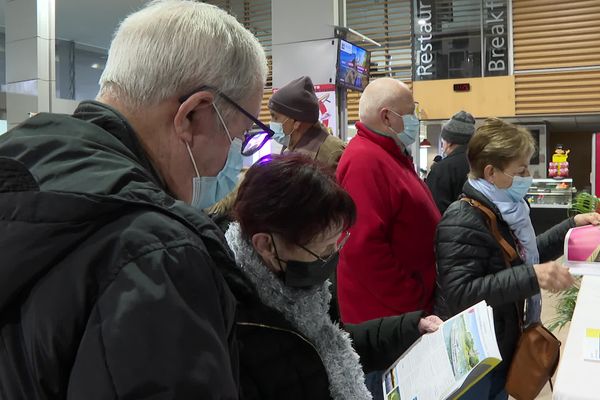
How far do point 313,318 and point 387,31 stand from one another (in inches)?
403

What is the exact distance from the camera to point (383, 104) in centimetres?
263

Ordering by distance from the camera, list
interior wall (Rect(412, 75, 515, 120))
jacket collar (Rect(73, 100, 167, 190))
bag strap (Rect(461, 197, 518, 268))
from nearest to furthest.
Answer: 1. jacket collar (Rect(73, 100, 167, 190))
2. bag strap (Rect(461, 197, 518, 268))
3. interior wall (Rect(412, 75, 515, 120))

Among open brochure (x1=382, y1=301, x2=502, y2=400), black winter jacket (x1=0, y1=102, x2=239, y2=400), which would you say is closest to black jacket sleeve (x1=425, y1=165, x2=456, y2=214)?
open brochure (x1=382, y1=301, x2=502, y2=400)

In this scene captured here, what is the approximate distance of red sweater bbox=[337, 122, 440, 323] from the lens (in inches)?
90.1

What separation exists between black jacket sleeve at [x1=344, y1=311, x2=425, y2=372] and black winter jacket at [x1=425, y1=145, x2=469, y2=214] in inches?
102

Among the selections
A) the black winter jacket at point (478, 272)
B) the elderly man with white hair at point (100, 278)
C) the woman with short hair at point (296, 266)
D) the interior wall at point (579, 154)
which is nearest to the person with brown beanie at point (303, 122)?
the black winter jacket at point (478, 272)

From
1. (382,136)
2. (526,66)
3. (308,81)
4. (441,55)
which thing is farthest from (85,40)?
(382,136)

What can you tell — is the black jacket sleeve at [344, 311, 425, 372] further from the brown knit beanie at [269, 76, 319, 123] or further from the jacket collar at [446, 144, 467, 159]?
the jacket collar at [446, 144, 467, 159]

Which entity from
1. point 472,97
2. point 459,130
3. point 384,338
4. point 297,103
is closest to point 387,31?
point 472,97

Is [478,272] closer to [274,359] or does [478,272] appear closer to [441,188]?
[274,359]

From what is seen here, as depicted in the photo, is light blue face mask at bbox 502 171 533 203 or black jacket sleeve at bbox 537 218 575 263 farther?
black jacket sleeve at bbox 537 218 575 263

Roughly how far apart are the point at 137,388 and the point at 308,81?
269cm

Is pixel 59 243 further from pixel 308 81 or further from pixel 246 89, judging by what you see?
pixel 308 81

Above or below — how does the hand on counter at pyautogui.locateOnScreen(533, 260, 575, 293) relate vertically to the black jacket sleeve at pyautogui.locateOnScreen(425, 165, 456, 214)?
below
